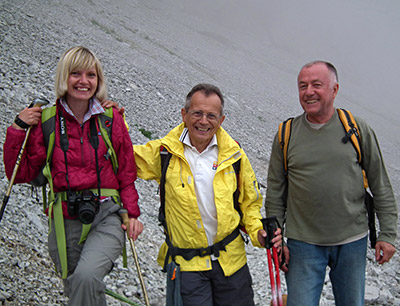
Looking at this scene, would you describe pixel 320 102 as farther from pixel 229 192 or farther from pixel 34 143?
pixel 34 143

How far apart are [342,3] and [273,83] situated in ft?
254

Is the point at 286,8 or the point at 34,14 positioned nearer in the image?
the point at 34,14

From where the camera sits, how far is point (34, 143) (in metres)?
3.45

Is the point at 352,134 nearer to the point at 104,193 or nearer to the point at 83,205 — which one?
the point at 104,193

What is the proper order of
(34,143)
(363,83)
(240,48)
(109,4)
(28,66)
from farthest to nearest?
(363,83), (240,48), (109,4), (28,66), (34,143)

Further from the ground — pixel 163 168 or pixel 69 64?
pixel 69 64

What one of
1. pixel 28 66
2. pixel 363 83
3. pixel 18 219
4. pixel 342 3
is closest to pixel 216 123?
pixel 18 219

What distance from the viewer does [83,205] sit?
3.36 m

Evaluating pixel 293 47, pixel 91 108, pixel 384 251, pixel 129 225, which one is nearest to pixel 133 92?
pixel 91 108

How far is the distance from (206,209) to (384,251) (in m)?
1.79

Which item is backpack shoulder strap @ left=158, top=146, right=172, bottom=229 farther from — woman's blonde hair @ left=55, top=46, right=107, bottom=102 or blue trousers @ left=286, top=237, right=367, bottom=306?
blue trousers @ left=286, top=237, right=367, bottom=306

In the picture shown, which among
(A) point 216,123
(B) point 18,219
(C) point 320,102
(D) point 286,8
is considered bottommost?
(B) point 18,219

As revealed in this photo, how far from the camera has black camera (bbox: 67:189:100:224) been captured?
335 centimetres

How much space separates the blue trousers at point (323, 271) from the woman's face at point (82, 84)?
2434 mm
